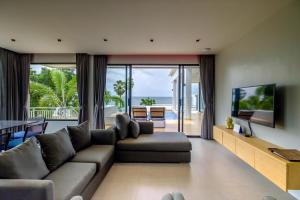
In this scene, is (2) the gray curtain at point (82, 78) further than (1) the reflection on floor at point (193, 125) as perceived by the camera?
No

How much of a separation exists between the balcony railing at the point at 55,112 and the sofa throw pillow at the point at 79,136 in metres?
3.22

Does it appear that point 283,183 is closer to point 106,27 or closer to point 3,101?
point 106,27

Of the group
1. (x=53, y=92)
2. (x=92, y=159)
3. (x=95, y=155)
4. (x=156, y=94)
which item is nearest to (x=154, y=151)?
(x=95, y=155)

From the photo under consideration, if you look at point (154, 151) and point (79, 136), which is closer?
point (79, 136)

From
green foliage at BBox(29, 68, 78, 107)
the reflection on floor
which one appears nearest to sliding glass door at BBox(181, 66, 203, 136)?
the reflection on floor

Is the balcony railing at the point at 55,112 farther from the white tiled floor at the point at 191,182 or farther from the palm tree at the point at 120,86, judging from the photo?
the white tiled floor at the point at 191,182

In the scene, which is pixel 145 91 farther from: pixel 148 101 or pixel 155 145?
pixel 155 145

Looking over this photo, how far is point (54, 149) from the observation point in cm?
256

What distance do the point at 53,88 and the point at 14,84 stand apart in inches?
42.9

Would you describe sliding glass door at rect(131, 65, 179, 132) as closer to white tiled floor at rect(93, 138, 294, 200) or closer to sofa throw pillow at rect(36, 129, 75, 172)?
white tiled floor at rect(93, 138, 294, 200)

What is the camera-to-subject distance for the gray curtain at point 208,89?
6203 millimetres

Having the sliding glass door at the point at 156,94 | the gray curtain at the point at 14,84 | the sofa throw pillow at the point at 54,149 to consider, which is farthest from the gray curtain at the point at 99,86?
the sofa throw pillow at the point at 54,149

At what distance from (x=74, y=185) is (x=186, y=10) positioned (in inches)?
108

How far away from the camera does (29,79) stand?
6336mm
